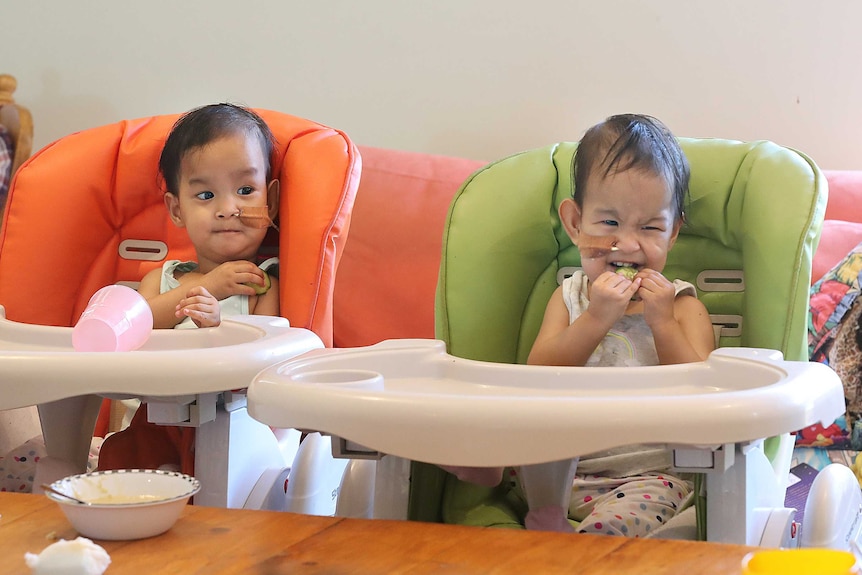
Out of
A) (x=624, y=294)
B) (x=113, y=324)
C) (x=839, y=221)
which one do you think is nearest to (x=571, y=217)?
(x=624, y=294)

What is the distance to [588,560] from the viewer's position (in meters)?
0.92

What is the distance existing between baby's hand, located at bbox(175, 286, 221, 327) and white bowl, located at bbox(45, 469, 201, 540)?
0.41 metres

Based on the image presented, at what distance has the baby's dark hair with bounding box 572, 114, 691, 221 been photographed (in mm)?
1332

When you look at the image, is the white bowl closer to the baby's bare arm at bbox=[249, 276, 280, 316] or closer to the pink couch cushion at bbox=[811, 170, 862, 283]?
the baby's bare arm at bbox=[249, 276, 280, 316]

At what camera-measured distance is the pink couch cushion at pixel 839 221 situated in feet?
5.91

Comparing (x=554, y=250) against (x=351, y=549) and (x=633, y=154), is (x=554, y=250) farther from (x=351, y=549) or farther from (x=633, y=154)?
(x=351, y=549)

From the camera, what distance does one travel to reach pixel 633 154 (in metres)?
1.34

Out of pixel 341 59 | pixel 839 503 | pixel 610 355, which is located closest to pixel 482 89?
pixel 341 59

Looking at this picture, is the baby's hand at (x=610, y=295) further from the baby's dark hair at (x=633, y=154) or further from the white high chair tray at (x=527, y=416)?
the white high chair tray at (x=527, y=416)

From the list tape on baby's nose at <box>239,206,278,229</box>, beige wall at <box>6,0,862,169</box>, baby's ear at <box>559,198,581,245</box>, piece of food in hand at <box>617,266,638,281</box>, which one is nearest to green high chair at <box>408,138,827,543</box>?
baby's ear at <box>559,198,581,245</box>

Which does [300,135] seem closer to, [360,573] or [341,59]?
[341,59]

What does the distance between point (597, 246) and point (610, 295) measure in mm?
93

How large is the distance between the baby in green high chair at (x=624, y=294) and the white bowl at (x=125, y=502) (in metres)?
0.36

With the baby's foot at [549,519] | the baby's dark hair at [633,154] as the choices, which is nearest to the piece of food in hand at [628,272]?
the baby's dark hair at [633,154]
